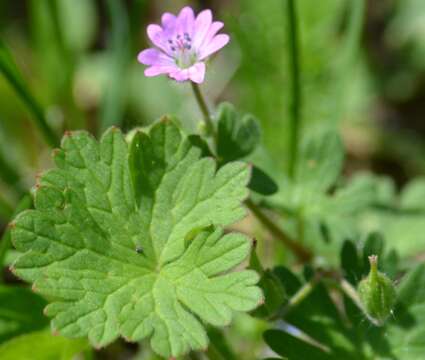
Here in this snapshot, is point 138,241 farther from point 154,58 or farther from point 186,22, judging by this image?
point 186,22

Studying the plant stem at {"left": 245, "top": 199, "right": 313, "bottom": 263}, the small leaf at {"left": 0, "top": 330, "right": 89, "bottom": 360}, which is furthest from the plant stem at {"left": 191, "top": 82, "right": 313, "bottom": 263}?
the small leaf at {"left": 0, "top": 330, "right": 89, "bottom": 360}

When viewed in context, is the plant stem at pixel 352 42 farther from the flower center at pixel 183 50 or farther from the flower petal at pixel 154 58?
the flower petal at pixel 154 58

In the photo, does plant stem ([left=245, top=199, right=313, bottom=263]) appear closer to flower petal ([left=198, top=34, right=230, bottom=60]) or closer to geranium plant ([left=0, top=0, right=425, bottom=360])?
geranium plant ([left=0, top=0, right=425, bottom=360])

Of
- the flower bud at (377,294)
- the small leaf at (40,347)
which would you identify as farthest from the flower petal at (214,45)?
the small leaf at (40,347)

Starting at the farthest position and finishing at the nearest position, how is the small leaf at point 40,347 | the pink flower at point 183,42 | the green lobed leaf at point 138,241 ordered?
the small leaf at point 40,347 → the pink flower at point 183,42 → the green lobed leaf at point 138,241

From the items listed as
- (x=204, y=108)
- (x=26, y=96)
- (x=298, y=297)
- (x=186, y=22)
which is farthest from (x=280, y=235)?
(x=26, y=96)
